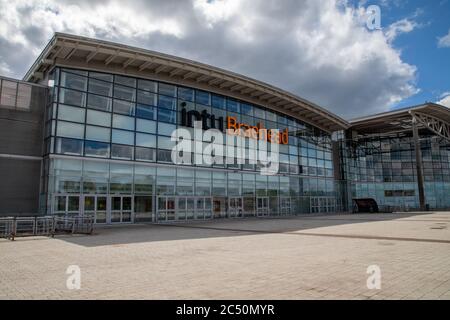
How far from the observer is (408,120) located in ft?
141

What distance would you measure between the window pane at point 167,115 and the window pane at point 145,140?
176 cm

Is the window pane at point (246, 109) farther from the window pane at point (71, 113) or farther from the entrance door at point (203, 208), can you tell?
the window pane at point (71, 113)

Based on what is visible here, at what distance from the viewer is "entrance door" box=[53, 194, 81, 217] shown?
68.8 ft

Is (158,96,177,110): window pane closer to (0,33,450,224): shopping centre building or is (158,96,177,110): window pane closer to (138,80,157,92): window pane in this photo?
(0,33,450,224): shopping centre building

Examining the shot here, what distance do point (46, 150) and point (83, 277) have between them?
17779 mm

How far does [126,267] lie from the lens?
806 centimetres

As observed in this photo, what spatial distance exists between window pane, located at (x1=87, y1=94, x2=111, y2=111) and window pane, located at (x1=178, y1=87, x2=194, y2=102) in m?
6.29

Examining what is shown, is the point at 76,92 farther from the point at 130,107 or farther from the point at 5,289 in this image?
the point at 5,289

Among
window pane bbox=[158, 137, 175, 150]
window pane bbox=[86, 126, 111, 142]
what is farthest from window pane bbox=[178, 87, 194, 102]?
window pane bbox=[86, 126, 111, 142]

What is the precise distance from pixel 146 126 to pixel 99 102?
3.76m

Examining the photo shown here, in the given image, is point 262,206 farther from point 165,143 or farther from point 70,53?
point 70,53

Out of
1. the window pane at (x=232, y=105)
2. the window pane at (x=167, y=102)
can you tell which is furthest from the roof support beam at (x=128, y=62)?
the window pane at (x=232, y=105)

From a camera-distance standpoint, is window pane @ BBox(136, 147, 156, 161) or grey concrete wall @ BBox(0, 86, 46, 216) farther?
window pane @ BBox(136, 147, 156, 161)
